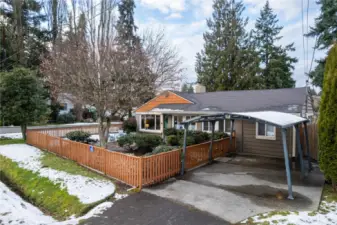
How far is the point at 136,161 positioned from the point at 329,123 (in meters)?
5.55

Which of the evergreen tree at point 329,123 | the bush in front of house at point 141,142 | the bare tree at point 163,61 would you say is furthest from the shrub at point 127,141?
the evergreen tree at point 329,123

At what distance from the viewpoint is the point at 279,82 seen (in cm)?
2767

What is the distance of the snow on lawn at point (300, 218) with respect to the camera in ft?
14.6

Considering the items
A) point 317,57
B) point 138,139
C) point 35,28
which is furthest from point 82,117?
point 317,57

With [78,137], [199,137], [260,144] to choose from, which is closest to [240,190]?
[199,137]

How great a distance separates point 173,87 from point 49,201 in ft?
51.0

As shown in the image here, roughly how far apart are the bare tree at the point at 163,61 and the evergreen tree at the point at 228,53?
9.57 meters

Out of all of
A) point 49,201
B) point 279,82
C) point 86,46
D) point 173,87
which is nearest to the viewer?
point 49,201

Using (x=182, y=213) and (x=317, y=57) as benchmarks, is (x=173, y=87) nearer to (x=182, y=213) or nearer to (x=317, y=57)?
(x=317, y=57)

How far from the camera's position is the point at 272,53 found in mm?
29391

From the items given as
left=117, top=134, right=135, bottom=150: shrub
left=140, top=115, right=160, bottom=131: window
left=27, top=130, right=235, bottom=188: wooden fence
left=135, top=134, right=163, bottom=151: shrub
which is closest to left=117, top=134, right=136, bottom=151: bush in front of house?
left=117, top=134, right=135, bottom=150: shrub

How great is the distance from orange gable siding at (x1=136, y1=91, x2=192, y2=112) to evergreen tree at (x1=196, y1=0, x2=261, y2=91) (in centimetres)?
1319

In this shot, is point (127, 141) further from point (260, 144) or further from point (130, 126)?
point (130, 126)

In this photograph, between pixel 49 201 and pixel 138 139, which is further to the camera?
pixel 138 139
